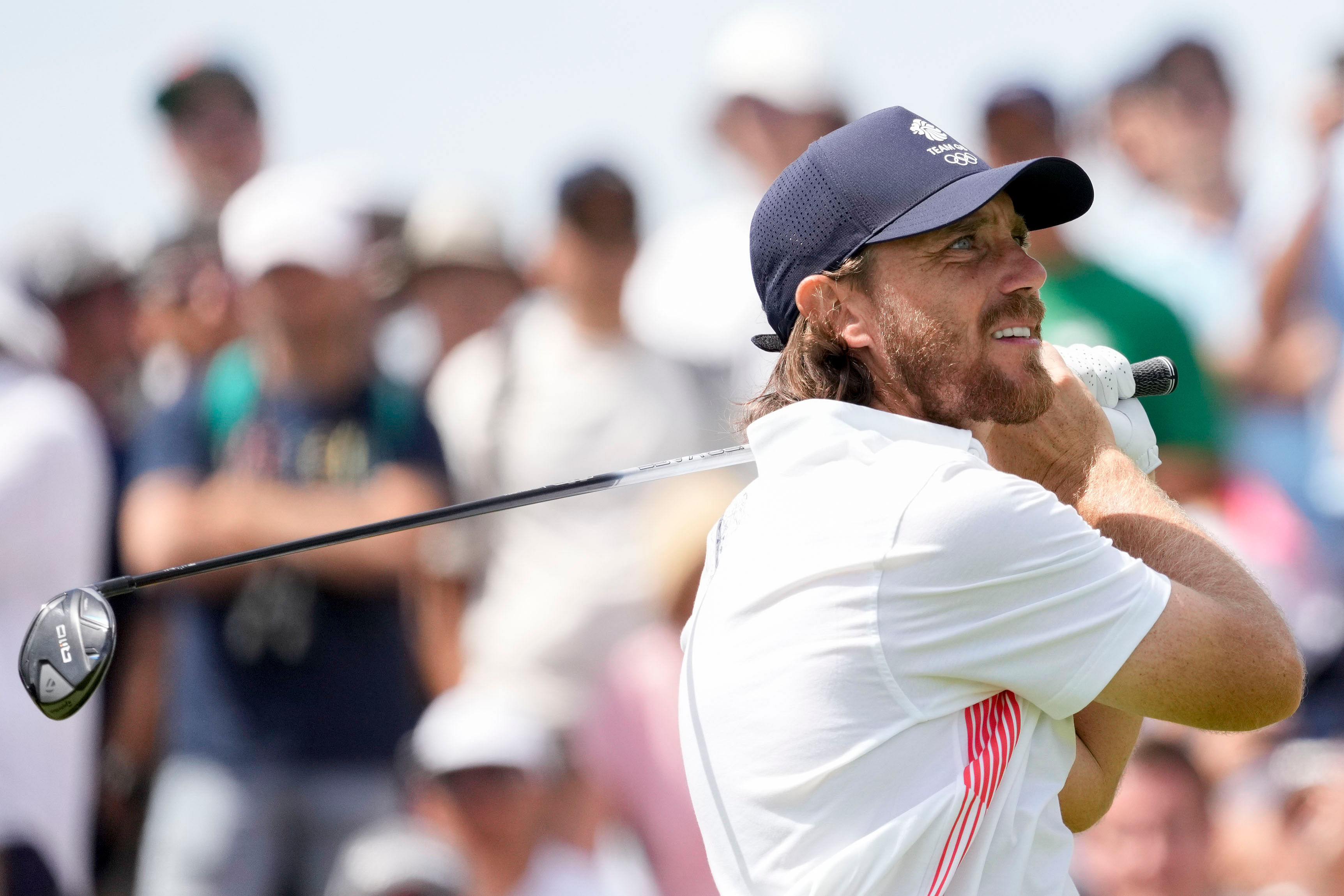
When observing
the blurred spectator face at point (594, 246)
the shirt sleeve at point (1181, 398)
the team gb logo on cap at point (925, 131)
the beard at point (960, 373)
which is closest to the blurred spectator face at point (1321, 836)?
the shirt sleeve at point (1181, 398)

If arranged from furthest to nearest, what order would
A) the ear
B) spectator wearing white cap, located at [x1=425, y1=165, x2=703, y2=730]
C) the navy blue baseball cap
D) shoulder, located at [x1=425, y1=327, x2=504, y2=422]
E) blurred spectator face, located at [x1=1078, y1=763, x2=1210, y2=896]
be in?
shoulder, located at [x1=425, y1=327, x2=504, y2=422], spectator wearing white cap, located at [x1=425, y1=165, x2=703, y2=730], blurred spectator face, located at [x1=1078, y1=763, x2=1210, y2=896], the ear, the navy blue baseball cap

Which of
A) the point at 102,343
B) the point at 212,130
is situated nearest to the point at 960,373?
the point at 102,343

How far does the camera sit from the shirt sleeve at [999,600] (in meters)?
2.46

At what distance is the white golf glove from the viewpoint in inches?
113

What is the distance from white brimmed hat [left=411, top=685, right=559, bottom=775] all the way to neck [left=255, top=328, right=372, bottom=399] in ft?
3.57

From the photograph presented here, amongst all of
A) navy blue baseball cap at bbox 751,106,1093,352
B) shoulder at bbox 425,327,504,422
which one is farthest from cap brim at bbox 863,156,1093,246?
shoulder at bbox 425,327,504,422

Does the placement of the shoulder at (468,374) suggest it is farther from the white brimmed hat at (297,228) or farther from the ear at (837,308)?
the ear at (837,308)

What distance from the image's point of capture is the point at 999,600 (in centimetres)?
249

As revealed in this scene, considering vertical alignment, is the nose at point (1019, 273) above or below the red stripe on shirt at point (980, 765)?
above

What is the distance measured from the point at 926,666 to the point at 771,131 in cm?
385

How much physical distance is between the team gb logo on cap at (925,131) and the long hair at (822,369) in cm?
26

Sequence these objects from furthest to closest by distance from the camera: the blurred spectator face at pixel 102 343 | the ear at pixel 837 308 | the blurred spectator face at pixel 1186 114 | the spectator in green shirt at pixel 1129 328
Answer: the blurred spectator face at pixel 1186 114
the blurred spectator face at pixel 102 343
the spectator in green shirt at pixel 1129 328
the ear at pixel 837 308

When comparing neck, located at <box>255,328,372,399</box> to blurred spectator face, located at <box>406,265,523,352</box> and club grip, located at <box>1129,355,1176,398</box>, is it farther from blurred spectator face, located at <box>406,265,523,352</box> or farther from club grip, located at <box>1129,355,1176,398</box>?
club grip, located at <box>1129,355,1176,398</box>

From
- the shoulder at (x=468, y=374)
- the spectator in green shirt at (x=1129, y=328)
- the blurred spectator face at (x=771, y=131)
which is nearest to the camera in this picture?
the spectator in green shirt at (x=1129, y=328)
